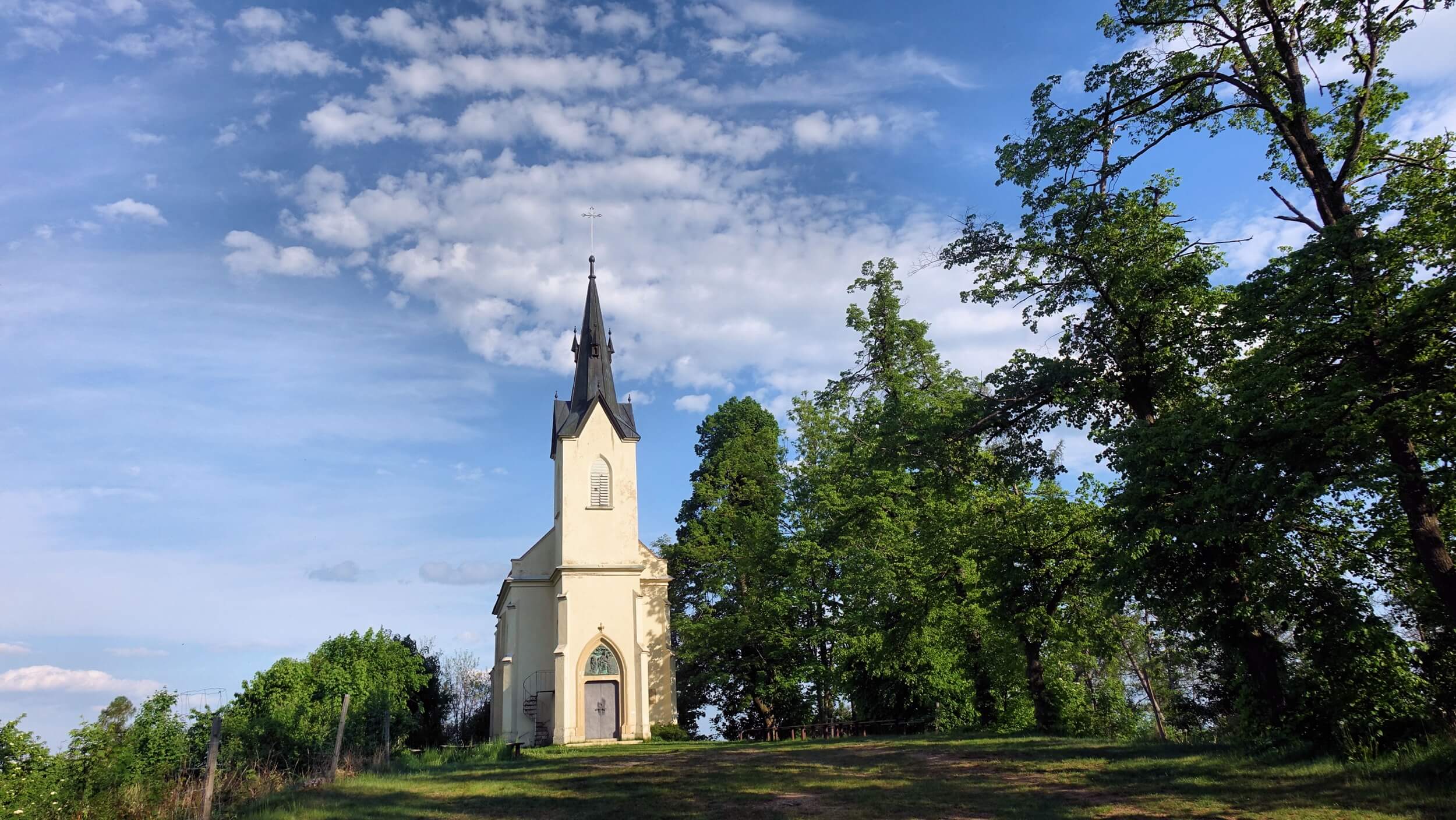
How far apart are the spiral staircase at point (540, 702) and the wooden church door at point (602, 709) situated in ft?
4.46

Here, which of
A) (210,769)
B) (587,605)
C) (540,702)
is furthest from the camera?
(540,702)

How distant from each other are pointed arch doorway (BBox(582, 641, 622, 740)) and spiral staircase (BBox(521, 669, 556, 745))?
50.8 inches

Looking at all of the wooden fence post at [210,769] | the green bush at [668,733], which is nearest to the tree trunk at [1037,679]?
the green bush at [668,733]

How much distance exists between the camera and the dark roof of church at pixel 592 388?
114 feet

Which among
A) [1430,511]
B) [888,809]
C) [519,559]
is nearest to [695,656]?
[519,559]

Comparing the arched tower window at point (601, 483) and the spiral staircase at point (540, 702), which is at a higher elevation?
the arched tower window at point (601, 483)

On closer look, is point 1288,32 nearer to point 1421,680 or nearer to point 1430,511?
point 1430,511

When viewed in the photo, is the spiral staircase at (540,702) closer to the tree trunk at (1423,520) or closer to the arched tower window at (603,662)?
the arched tower window at (603,662)

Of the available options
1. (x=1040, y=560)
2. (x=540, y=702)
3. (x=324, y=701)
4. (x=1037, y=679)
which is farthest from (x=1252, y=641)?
(x=324, y=701)

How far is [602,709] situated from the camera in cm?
3092

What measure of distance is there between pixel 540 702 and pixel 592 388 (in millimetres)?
12420

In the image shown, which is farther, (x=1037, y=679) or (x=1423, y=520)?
(x=1037, y=679)

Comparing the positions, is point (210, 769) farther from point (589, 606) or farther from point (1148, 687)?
point (1148, 687)

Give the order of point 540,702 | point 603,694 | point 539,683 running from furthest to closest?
point 539,683, point 540,702, point 603,694
